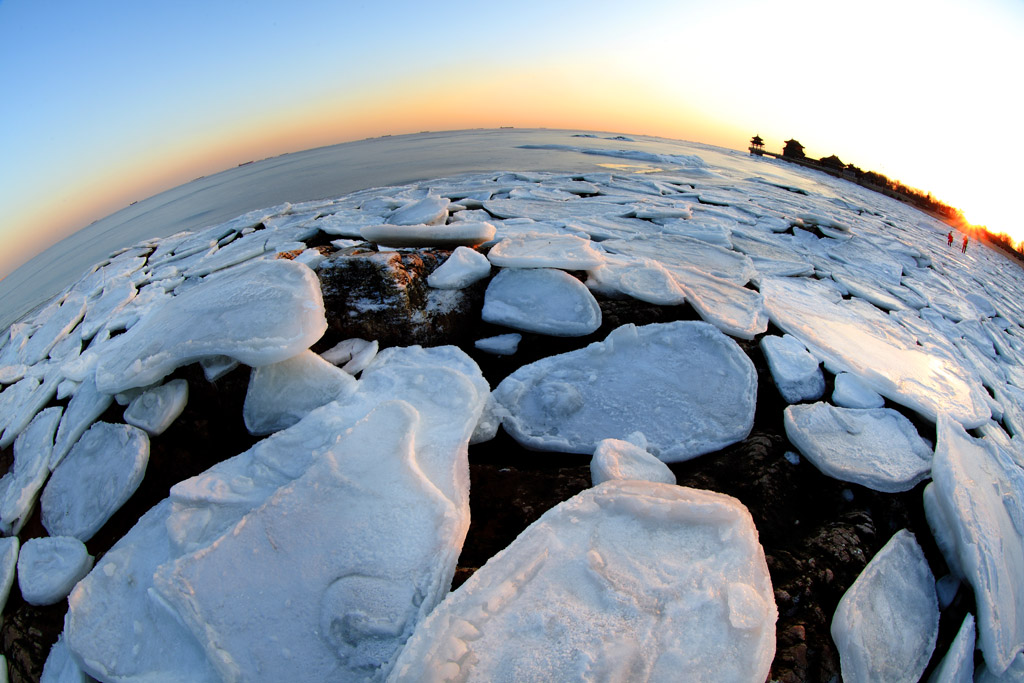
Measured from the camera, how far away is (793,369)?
4.90ft

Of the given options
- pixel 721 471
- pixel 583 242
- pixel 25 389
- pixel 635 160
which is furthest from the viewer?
pixel 635 160

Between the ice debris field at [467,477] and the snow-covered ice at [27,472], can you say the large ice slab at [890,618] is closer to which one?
the ice debris field at [467,477]

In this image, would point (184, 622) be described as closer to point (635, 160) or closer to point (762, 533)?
point (762, 533)

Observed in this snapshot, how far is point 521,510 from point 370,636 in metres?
0.39

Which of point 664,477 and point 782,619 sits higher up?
point 664,477

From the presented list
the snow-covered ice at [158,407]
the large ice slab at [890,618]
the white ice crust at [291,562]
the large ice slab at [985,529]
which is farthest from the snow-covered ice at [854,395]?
the snow-covered ice at [158,407]

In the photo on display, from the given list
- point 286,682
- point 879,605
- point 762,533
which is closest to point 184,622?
point 286,682

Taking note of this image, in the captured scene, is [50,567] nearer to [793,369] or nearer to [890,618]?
[890,618]

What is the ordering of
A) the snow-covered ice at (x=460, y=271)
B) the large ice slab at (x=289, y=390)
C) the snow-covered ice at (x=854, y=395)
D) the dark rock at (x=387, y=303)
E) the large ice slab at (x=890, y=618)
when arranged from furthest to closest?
the snow-covered ice at (x=460, y=271) < the dark rock at (x=387, y=303) < the snow-covered ice at (x=854, y=395) < the large ice slab at (x=289, y=390) < the large ice slab at (x=890, y=618)

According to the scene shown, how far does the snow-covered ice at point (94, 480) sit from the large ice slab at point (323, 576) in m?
0.46

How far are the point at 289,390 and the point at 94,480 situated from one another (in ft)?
1.68

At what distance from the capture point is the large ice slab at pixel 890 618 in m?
0.83

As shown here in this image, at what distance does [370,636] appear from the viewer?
0.77m

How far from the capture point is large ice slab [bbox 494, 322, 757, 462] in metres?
1.28
